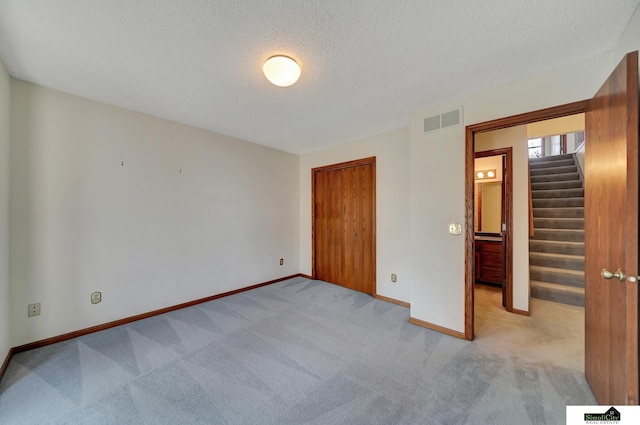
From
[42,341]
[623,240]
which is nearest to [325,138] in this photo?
[623,240]

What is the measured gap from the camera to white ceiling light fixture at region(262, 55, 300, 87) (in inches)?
66.7

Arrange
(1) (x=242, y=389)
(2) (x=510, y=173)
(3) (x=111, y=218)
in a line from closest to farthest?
(1) (x=242, y=389), (3) (x=111, y=218), (2) (x=510, y=173)

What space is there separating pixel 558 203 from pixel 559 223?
0.60m

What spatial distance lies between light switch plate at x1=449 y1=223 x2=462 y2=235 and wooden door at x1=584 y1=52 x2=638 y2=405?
2.74ft

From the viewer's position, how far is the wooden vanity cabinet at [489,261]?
378cm

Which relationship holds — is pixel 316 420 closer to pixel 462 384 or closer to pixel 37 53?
pixel 462 384

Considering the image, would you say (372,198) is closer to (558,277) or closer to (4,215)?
(558,277)

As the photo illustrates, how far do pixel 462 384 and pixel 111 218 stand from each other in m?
3.57

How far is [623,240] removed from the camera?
120cm

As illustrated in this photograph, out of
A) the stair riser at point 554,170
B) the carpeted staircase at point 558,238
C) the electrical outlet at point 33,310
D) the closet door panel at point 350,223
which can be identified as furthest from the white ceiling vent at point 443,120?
the stair riser at point 554,170

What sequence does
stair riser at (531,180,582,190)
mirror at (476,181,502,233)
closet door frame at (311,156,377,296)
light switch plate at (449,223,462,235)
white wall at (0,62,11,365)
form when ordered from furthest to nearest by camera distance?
stair riser at (531,180,582,190), mirror at (476,181,502,233), closet door frame at (311,156,377,296), light switch plate at (449,223,462,235), white wall at (0,62,11,365)

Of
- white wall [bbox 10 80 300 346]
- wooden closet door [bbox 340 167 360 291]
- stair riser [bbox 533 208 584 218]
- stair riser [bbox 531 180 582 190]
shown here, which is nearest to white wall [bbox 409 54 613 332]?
wooden closet door [bbox 340 167 360 291]

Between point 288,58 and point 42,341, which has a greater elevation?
point 288,58

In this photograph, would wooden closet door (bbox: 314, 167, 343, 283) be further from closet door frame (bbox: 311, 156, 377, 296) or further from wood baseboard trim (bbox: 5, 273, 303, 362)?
wood baseboard trim (bbox: 5, 273, 303, 362)
